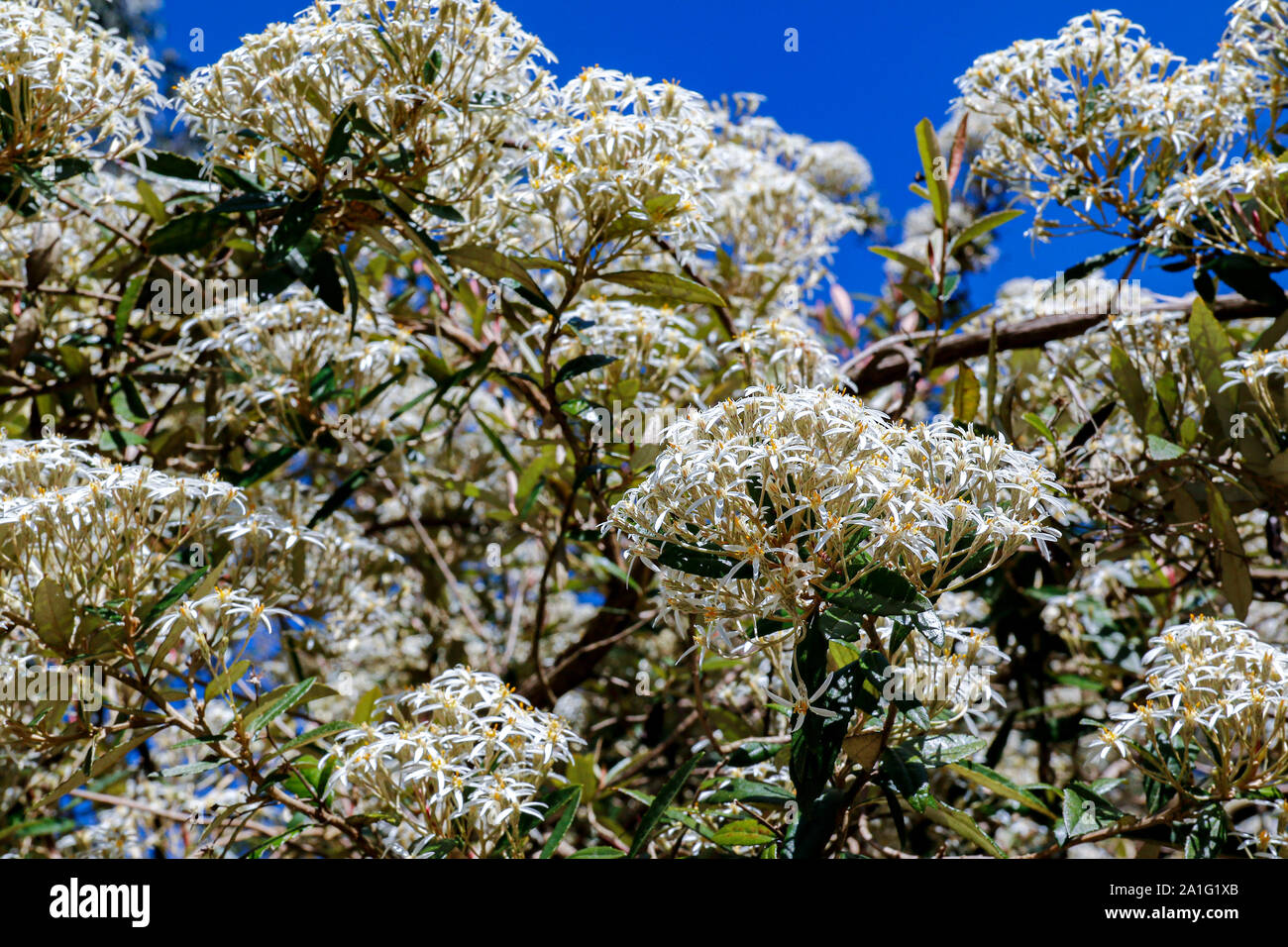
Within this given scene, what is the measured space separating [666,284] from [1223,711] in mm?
1054

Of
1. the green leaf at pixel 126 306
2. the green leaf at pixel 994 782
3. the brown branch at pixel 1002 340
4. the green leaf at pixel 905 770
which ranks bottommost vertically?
the green leaf at pixel 994 782

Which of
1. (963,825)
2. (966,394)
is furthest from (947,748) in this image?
(966,394)

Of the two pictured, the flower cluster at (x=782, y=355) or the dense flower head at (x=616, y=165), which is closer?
the dense flower head at (x=616, y=165)

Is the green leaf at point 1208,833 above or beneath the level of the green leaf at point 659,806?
beneath

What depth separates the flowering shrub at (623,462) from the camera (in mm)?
1279

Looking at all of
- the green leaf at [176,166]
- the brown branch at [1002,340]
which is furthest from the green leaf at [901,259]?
the green leaf at [176,166]

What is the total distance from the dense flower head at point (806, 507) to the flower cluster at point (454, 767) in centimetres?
39

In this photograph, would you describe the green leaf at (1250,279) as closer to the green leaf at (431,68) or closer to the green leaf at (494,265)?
the green leaf at (494,265)

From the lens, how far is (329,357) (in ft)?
7.16

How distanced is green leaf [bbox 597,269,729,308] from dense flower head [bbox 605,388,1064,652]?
1.48ft

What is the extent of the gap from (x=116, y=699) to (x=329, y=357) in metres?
1.32

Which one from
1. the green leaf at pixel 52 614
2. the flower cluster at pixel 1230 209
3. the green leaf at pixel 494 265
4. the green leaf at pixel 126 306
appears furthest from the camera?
the green leaf at pixel 126 306

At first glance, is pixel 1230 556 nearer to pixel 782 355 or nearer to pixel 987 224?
pixel 987 224

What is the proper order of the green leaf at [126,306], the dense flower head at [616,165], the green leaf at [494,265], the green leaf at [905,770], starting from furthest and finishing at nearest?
the green leaf at [126,306]
the green leaf at [494,265]
the dense flower head at [616,165]
the green leaf at [905,770]
